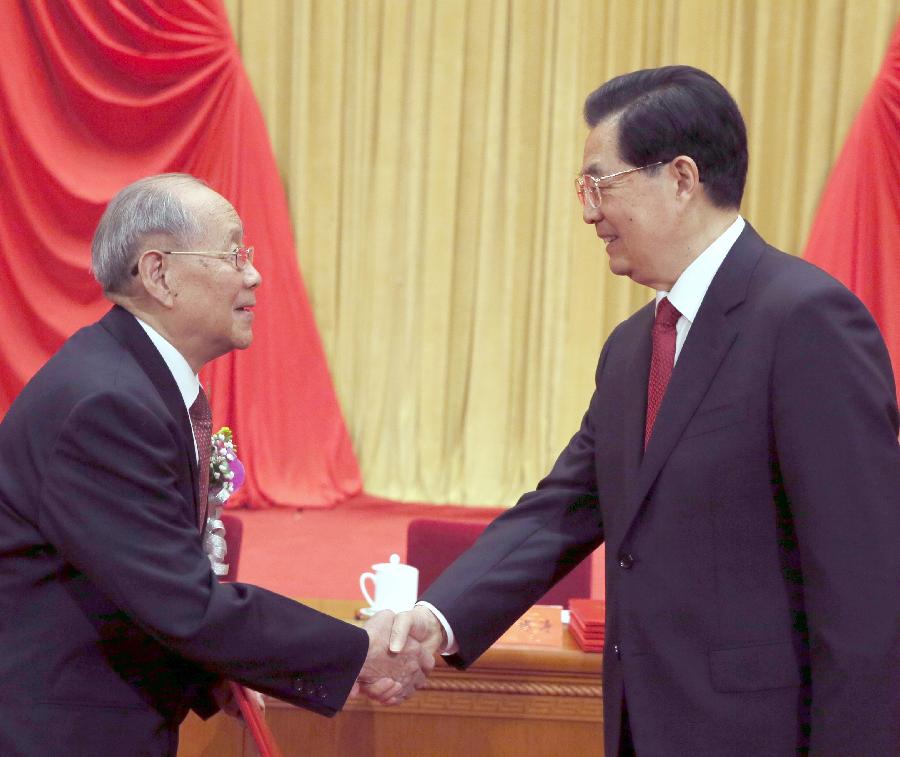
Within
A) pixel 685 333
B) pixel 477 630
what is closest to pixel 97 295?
pixel 477 630

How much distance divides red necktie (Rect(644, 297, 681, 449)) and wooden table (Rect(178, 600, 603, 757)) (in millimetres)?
878

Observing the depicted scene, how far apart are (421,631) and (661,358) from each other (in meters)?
0.76

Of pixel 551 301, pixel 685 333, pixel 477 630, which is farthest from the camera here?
pixel 551 301

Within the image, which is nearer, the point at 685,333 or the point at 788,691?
the point at 788,691

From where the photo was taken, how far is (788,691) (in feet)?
5.38

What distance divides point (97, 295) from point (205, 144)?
93cm

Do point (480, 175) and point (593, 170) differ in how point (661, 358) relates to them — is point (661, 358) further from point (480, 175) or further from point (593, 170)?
point (480, 175)

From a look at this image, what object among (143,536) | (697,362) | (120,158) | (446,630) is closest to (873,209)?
(120,158)

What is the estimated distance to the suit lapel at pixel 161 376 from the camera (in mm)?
1825

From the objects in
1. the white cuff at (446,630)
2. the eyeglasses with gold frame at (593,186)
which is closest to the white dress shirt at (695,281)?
the eyeglasses with gold frame at (593,186)

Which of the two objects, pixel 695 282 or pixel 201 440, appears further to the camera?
pixel 201 440

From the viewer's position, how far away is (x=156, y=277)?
6.37 feet

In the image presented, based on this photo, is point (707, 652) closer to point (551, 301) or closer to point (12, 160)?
point (551, 301)

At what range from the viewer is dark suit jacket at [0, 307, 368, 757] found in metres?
1.70
